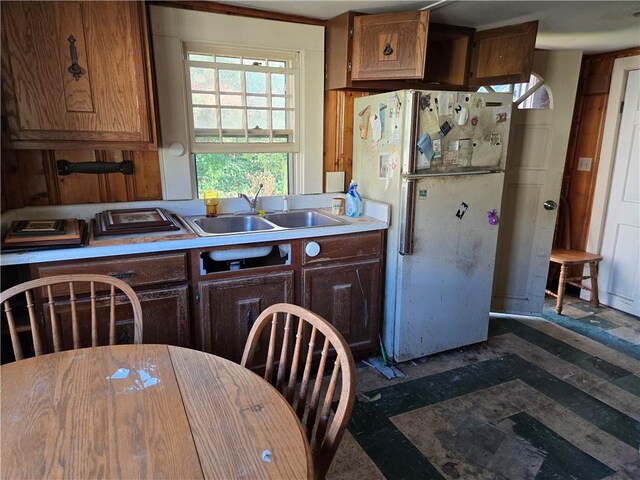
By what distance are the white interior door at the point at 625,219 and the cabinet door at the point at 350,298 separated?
7.41 ft

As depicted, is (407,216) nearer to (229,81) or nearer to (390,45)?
(390,45)

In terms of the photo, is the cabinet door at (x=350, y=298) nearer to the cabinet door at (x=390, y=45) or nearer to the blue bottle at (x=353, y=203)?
Answer: the blue bottle at (x=353, y=203)

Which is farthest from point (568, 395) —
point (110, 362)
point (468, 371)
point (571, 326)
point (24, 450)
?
point (24, 450)

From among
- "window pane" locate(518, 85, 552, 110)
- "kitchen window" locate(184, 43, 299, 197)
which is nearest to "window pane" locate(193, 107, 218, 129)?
"kitchen window" locate(184, 43, 299, 197)

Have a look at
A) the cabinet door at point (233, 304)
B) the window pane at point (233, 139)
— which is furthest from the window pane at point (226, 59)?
the cabinet door at point (233, 304)

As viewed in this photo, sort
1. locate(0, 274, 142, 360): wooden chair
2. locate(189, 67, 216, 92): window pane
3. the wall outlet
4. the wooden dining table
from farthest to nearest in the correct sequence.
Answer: the wall outlet < locate(189, 67, 216, 92): window pane < locate(0, 274, 142, 360): wooden chair < the wooden dining table

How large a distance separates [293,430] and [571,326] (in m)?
2.98

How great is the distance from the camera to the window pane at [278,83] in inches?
104

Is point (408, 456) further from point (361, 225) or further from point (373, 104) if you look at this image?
point (373, 104)

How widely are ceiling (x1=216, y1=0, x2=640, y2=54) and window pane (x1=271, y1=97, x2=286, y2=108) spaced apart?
0.49m

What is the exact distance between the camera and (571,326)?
3180 mm

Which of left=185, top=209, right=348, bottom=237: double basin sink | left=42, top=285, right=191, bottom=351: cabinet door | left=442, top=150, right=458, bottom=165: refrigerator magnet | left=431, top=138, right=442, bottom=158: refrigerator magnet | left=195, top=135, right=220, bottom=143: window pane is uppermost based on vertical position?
left=195, top=135, right=220, bottom=143: window pane

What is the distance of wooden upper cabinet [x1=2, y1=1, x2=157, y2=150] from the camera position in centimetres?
176

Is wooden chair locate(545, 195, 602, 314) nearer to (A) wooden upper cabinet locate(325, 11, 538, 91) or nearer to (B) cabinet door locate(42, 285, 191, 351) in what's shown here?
(A) wooden upper cabinet locate(325, 11, 538, 91)
